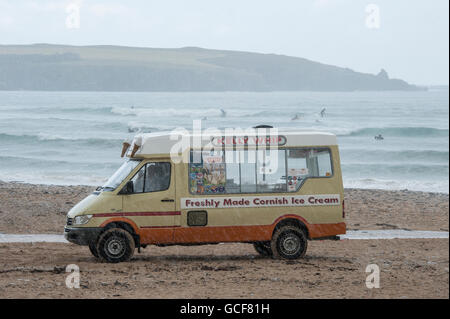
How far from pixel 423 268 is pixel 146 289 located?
5.14 m

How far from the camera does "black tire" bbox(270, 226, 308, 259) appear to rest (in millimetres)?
14125

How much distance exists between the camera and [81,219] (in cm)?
1354

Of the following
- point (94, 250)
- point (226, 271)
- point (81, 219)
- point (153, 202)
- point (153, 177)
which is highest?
point (153, 177)

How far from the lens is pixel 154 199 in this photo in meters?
13.7

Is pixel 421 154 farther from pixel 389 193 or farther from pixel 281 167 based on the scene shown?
pixel 281 167

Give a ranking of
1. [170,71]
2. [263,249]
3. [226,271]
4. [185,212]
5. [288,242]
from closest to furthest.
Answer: [226,271], [185,212], [288,242], [263,249], [170,71]

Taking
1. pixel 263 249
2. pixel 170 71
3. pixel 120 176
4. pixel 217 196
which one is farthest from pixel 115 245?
pixel 170 71

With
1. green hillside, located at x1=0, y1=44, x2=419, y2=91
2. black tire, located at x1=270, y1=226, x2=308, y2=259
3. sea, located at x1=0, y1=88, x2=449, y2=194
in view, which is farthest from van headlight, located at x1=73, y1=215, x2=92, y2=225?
green hillside, located at x1=0, y1=44, x2=419, y2=91

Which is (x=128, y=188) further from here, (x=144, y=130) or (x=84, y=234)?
(x=144, y=130)

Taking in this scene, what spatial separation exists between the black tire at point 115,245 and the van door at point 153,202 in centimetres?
28

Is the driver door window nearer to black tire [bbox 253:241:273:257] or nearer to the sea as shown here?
black tire [bbox 253:241:273:257]

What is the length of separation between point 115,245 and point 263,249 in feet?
10.6

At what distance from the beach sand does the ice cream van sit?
51cm
